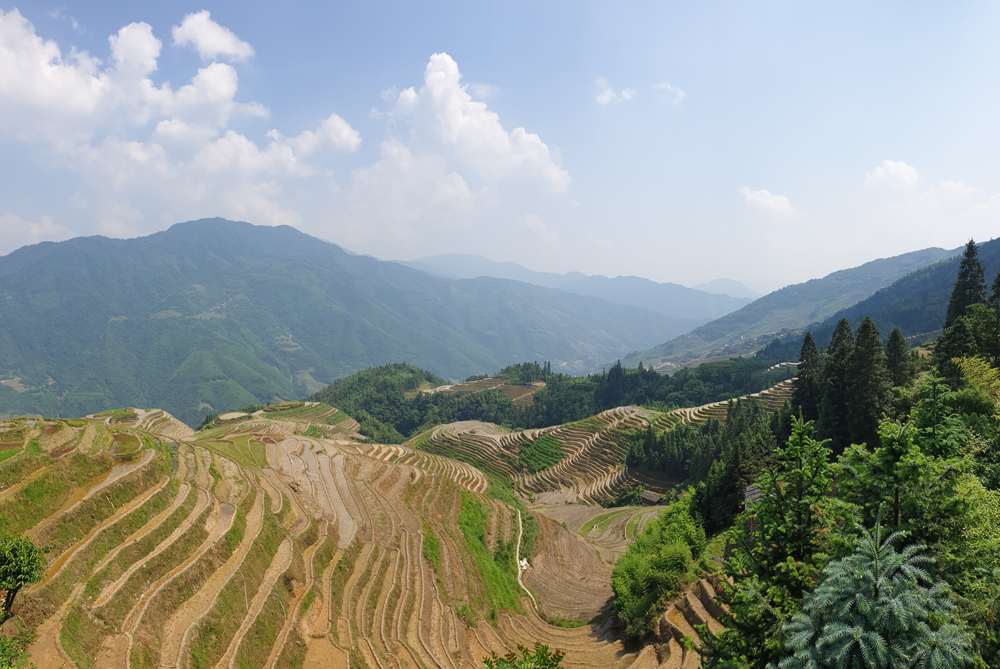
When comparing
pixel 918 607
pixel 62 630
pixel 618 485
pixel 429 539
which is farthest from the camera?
pixel 618 485

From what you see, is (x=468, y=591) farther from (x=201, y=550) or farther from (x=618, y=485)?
(x=618, y=485)

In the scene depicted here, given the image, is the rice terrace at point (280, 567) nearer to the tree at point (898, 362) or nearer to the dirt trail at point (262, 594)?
the dirt trail at point (262, 594)

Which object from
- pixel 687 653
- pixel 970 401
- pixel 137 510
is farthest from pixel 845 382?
pixel 137 510

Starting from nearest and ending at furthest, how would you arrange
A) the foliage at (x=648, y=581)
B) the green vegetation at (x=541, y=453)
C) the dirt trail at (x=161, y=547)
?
the dirt trail at (x=161, y=547), the foliage at (x=648, y=581), the green vegetation at (x=541, y=453)

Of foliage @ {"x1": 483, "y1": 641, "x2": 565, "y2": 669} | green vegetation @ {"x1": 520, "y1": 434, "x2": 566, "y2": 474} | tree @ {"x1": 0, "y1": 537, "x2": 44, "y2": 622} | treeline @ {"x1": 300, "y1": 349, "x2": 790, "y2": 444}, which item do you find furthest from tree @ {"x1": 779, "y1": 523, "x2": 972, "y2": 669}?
treeline @ {"x1": 300, "y1": 349, "x2": 790, "y2": 444}

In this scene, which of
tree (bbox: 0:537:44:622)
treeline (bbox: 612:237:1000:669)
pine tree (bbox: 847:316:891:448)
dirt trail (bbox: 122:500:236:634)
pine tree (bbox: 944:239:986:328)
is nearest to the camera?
treeline (bbox: 612:237:1000:669)

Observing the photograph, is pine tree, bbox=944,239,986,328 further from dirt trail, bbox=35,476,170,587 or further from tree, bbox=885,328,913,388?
dirt trail, bbox=35,476,170,587

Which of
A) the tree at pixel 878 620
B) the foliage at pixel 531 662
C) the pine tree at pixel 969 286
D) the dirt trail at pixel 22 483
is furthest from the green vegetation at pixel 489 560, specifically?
the pine tree at pixel 969 286
